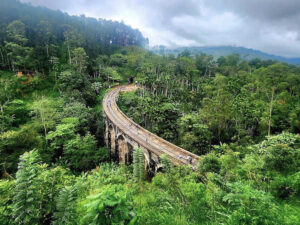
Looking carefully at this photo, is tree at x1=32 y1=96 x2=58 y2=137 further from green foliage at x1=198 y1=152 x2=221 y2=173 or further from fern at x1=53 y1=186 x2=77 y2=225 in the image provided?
green foliage at x1=198 y1=152 x2=221 y2=173

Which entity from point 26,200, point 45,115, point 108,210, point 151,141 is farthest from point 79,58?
point 108,210

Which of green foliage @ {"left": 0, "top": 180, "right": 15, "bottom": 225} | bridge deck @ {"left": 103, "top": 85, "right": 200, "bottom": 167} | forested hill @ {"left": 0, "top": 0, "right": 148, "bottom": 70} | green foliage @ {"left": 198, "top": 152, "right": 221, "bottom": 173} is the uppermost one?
forested hill @ {"left": 0, "top": 0, "right": 148, "bottom": 70}

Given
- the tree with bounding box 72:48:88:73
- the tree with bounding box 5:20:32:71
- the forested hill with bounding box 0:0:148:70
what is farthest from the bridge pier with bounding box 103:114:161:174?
the forested hill with bounding box 0:0:148:70

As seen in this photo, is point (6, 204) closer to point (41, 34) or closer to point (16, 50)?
point (16, 50)

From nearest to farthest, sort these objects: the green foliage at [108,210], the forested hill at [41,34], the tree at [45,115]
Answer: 1. the green foliage at [108,210]
2. the tree at [45,115]
3. the forested hill at [41,34]

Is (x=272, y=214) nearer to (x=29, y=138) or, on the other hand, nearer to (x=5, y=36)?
(x=29, y=138)

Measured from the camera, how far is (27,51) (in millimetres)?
42656

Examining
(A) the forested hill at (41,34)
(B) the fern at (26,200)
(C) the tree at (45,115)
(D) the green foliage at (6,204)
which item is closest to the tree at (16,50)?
(A) the forested hill at (41,34)

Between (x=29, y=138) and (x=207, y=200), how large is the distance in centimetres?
1695

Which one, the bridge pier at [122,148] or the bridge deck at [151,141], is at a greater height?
the bridge deck at [151,141]

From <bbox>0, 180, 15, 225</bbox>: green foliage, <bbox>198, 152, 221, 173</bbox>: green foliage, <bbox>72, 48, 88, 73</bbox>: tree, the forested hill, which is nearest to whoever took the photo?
<bbox>0, 180, 15, 225</bbox>: green foliage

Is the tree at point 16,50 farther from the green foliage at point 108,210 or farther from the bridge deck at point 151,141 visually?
the green foliage at point 108,210

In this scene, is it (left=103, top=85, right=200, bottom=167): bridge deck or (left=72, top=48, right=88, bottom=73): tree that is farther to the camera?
(left=72, top=48, right=88, bottom=73): tree

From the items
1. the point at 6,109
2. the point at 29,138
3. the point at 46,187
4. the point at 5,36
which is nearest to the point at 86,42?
the point at 5,36
